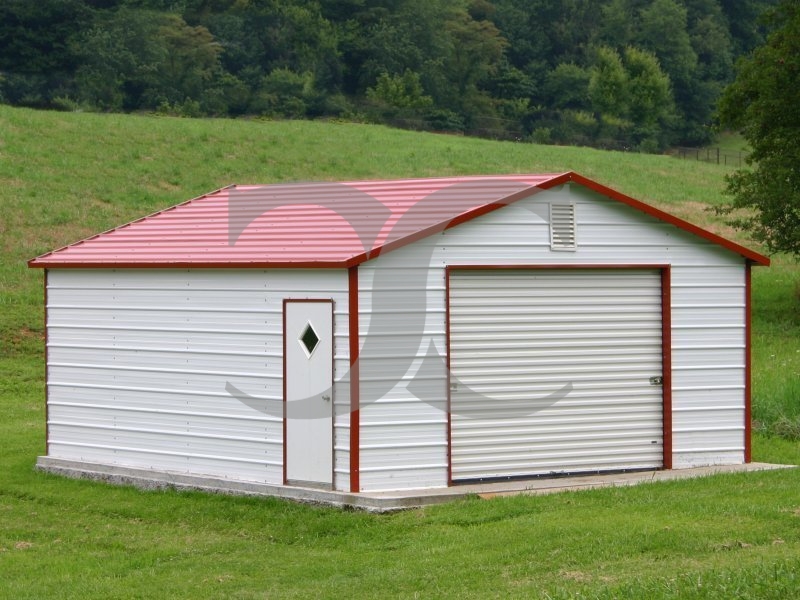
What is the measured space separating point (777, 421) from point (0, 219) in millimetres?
24218

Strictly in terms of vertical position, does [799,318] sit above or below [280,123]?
below

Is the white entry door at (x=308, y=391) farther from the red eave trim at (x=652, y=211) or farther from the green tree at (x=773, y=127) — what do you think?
the green tree at (x=773, y=127)

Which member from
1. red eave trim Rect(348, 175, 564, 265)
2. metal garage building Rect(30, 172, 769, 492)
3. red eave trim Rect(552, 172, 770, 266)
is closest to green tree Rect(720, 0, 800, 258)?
red eave trim Rect(552, 172, 770, 266)

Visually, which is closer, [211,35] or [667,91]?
[211,35]

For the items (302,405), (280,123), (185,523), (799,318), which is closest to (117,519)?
(185,523)

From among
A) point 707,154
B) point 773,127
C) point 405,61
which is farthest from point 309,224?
point 405,61

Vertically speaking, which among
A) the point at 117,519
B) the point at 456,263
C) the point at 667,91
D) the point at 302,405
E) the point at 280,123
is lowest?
the point at 117,519

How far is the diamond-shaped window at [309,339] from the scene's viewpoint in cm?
1402

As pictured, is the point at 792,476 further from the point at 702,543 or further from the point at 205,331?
the point at 205,331

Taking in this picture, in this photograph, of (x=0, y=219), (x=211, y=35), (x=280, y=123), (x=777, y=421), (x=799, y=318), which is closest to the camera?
(x=777, y=421)

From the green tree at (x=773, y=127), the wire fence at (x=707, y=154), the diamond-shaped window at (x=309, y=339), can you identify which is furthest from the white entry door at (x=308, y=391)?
the wire fence at (x=707, y=154)

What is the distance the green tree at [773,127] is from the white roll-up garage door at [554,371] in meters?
17.3

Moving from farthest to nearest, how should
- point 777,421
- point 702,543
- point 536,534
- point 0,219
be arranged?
point 0,219 → point 777,421 → point 536,534 → point 702,543

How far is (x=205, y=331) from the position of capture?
15.1m
